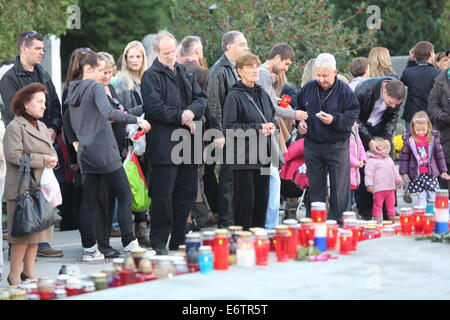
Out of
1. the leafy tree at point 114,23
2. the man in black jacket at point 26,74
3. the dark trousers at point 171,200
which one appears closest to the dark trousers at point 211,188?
the dark trousers at point 171,200

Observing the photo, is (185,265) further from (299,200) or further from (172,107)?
(299,200)

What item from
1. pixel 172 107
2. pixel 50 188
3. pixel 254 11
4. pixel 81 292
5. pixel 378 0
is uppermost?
pixel 378 0

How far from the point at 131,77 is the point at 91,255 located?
2.15 meters

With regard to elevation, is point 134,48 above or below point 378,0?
below

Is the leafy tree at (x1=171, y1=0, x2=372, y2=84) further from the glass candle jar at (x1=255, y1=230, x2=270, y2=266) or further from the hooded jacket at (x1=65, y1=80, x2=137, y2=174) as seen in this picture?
the glass candle jar at (x1=255, y1=230, x2=270, y2=266)

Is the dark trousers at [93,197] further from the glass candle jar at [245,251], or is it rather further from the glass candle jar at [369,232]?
the glass candle jar at [245,251]

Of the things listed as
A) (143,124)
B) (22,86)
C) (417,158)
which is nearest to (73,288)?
(143,124)

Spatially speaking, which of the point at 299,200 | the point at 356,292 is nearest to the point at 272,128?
the point at 299,200

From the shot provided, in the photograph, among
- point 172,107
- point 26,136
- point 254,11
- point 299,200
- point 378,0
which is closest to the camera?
point 26,136

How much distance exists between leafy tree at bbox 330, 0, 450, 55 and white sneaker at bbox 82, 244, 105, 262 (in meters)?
17.1

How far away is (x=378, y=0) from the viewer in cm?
2728

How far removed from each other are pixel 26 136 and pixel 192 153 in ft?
6.10

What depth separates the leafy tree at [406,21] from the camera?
27.0m

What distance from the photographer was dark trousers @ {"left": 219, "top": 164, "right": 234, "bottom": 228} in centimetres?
1213
